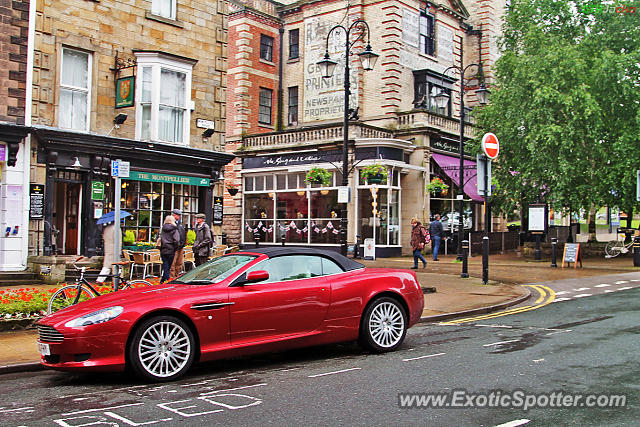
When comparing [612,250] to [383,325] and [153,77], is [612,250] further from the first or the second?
[383,325]

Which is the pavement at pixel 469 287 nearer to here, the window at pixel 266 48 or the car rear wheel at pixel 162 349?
the car rear wheel at pixel 162 349

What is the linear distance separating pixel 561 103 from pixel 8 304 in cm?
2133

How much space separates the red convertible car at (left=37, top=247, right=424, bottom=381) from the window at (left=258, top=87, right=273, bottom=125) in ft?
92.6

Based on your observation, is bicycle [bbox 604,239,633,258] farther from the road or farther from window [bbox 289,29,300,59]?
window [bbox 289,29,300,59]

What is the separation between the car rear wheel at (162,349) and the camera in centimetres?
651

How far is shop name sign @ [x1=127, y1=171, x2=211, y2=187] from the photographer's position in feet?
59.3

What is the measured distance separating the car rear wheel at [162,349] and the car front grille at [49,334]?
81cm

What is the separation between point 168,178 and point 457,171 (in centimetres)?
1730

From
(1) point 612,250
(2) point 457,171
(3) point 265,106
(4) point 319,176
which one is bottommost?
(1) point 612,250

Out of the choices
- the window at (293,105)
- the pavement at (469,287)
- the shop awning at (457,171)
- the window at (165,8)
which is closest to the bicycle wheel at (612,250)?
the pavement at (469,287)

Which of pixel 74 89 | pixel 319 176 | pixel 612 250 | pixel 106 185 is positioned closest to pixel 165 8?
pixel 74 89

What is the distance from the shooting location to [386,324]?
26.8ft

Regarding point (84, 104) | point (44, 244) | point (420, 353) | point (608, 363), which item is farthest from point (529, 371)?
point (84, 104)

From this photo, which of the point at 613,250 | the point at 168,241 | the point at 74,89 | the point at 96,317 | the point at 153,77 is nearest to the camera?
the point at 96,317
